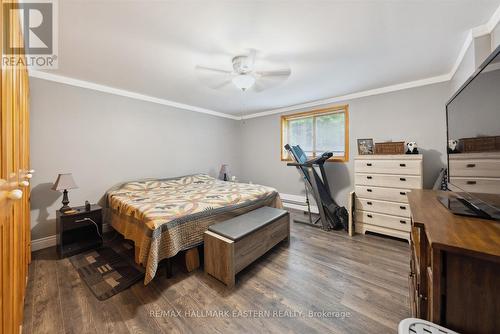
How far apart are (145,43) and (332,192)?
3704mm

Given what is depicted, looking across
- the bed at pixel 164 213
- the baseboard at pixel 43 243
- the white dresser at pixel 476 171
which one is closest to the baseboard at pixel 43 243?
the baseboard at pixel 43 243

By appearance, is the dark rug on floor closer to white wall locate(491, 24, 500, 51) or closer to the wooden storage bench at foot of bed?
the wooden storage bench at foot of bed

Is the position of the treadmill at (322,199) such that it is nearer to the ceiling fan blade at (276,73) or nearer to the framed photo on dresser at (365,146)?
the framed photo on dresser at (365,146)

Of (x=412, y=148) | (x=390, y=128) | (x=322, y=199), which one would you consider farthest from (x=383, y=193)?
(x=390, y=128)

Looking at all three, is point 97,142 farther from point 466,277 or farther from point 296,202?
point 466,277

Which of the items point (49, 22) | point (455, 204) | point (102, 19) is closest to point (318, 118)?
point (455, 204)

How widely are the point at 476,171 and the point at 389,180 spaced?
1.85 m

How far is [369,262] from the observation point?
2.21 meters

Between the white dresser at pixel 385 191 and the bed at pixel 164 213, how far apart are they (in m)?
1.30

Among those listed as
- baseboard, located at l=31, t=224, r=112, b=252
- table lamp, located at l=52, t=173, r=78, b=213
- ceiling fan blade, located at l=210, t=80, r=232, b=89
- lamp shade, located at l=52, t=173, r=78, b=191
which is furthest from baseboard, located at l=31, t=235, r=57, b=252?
ceiling fan blade, located at l=210, t=80, r=232, b=89

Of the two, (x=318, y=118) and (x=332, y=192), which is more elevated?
(x=318, y=118)

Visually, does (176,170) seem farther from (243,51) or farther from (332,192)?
(332,192)

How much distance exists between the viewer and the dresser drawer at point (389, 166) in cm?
257

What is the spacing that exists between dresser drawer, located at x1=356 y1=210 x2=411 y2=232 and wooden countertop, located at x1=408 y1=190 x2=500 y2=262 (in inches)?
74.7
